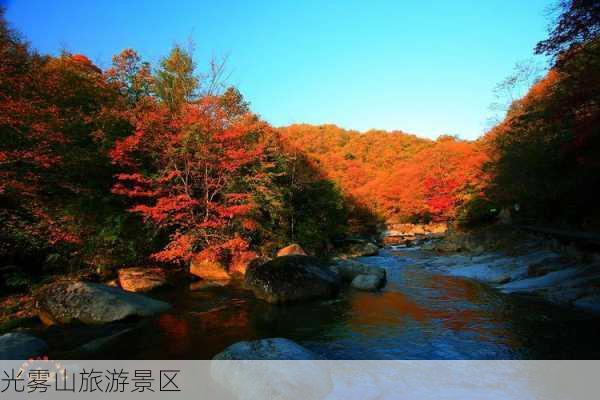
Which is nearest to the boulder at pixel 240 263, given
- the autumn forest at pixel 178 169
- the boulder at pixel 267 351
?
the autumn forest at pixel 178 169

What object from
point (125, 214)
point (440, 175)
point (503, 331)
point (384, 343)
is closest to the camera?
point (384, 343)

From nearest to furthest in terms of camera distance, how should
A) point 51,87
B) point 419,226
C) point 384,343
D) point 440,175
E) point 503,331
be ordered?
point 384,343 → point 503,331 → point 51,87 → point 440,175 → point 419,226

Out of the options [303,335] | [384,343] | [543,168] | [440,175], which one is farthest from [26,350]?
[440,175]

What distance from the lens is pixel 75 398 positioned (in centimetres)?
492

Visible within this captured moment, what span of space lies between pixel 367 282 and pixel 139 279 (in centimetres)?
799

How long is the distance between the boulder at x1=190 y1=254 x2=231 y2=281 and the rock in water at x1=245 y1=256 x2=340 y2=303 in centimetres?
338

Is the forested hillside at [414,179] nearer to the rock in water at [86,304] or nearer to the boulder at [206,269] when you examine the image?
the boulder at [206,269]

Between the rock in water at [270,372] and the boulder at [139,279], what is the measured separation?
718 cm

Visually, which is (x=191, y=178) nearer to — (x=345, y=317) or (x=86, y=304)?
(x=86, y=304)

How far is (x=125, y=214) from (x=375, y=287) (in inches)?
389

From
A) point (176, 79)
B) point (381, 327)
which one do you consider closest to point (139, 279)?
point (381, 327)

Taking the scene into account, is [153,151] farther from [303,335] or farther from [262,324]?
[303,335]

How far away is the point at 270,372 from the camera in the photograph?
16.5 feet

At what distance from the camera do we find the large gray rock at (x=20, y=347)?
5.64 meters
